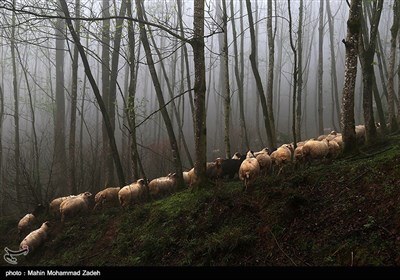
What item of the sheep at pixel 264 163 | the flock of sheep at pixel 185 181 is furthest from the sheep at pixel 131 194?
the sheep at pixel 264 163

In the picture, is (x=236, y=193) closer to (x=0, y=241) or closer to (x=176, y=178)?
(x=176, y=178)

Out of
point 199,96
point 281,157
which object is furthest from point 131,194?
point 281,157

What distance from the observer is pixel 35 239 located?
8.13 m

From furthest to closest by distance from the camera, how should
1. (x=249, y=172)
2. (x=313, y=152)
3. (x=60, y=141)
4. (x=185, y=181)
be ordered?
(x=60, y=141), (x=185, y=181), (x=313, y=152), (x=249, y=172)

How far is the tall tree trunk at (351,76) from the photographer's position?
7.41m

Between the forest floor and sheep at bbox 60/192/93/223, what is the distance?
1.55ft

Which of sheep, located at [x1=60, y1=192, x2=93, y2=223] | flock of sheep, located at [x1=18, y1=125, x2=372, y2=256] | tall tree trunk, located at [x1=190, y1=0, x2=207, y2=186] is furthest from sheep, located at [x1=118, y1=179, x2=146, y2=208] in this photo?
tall tree trunk, located at [x1=190, y1=0, x2=207, y2=186]

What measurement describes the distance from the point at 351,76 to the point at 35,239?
814 centimetres

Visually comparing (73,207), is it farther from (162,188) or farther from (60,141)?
(60,141)

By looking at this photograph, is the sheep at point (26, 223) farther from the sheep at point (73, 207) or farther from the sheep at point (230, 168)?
the sheep at point (230, 168)
